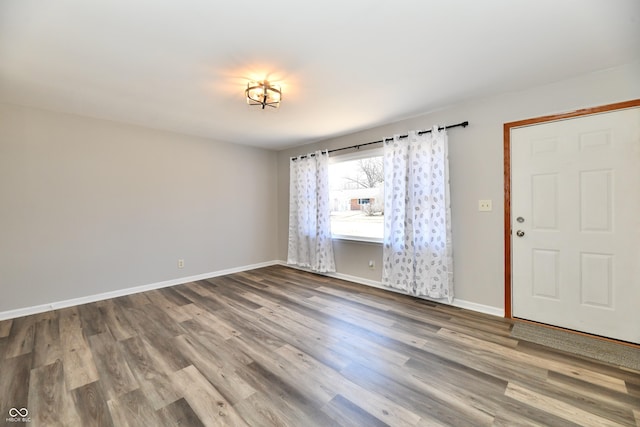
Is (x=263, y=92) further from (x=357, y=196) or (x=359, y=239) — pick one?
(x=359, y=239)

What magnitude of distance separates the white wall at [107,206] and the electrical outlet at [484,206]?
3803 millimetres

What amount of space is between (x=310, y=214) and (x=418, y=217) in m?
1.99

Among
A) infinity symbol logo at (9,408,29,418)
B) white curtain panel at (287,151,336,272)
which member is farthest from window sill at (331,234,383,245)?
infinity symbol logo at (9,408,29,418)

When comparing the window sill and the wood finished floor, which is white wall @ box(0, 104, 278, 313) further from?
the window sill

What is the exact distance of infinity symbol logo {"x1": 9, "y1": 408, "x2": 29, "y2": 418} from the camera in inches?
59.2

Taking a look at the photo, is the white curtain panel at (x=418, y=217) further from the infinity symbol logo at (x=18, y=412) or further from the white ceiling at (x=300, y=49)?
the infinity symbol logo at (x=18, y=412)

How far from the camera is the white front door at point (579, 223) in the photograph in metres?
2.18

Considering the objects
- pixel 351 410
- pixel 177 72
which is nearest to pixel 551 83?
pixel 351 410

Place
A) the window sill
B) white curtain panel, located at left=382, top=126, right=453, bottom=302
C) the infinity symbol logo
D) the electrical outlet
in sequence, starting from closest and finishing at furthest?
the infinity symbol logo < the electrical outlet < white curtain panel, located at left=382, top=126, right=453, bottom=302 < the window sill

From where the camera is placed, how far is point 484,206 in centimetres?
289

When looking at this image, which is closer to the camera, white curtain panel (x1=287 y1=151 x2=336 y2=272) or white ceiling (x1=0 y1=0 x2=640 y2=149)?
white ceiling (x1=0 y1=0 x2=640 y2=149)

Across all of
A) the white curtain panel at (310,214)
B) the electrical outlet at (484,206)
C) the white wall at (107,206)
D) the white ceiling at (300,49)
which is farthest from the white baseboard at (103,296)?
the electrical outlet at (484,206)

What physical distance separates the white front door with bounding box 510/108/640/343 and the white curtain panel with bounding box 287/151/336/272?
8.48 feet

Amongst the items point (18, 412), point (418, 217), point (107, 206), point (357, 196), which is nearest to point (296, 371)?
point (18, 412)
